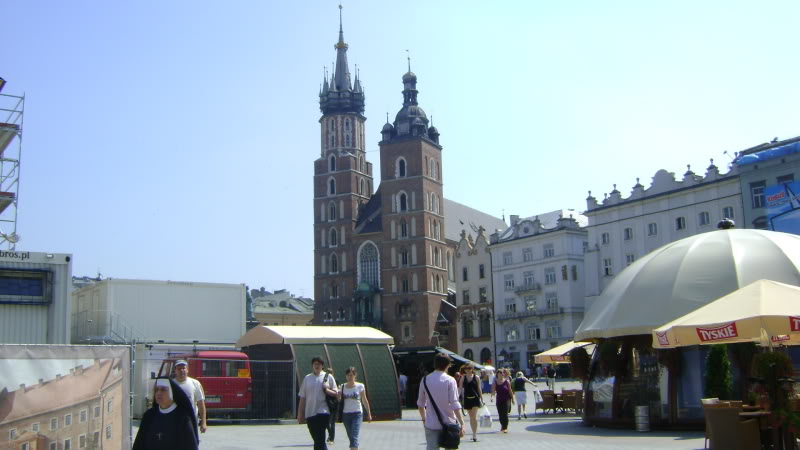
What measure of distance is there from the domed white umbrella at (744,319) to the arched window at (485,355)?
6698 centimetres

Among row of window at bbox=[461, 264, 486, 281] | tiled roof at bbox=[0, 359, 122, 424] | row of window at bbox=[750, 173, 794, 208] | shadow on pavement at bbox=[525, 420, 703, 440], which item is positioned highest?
row of window at bbox=[750, 173, 794, 208]

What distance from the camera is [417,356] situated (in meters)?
33.3

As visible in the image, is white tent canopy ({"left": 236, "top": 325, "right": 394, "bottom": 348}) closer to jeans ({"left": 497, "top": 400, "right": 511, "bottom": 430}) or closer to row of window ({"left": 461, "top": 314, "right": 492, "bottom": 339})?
jeans ({"left": 497, "top": 400, "right": 511, "bottom": 430})

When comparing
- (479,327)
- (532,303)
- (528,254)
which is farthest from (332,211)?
(532,303)

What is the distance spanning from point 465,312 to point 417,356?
167 feet

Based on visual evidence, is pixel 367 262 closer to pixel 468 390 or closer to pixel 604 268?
pixel 604 268

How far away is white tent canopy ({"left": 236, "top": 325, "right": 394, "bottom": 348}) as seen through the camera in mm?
24938

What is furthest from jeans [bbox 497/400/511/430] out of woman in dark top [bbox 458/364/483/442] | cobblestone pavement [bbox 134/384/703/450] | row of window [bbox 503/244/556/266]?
row of window [bbox 503/244/556/266]

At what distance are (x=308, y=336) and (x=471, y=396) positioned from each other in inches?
327

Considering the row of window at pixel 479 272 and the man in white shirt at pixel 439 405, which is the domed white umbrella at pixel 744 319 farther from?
the row of window at pixel 479 272

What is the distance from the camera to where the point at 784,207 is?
49.9 metres

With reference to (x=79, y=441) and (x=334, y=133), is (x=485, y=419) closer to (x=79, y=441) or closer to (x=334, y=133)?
(x=79, y=441)

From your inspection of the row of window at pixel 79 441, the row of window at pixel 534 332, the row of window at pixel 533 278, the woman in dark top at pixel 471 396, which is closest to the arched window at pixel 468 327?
the row of window at pixel 534 332

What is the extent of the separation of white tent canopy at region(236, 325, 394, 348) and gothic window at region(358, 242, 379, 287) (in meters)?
71.7
